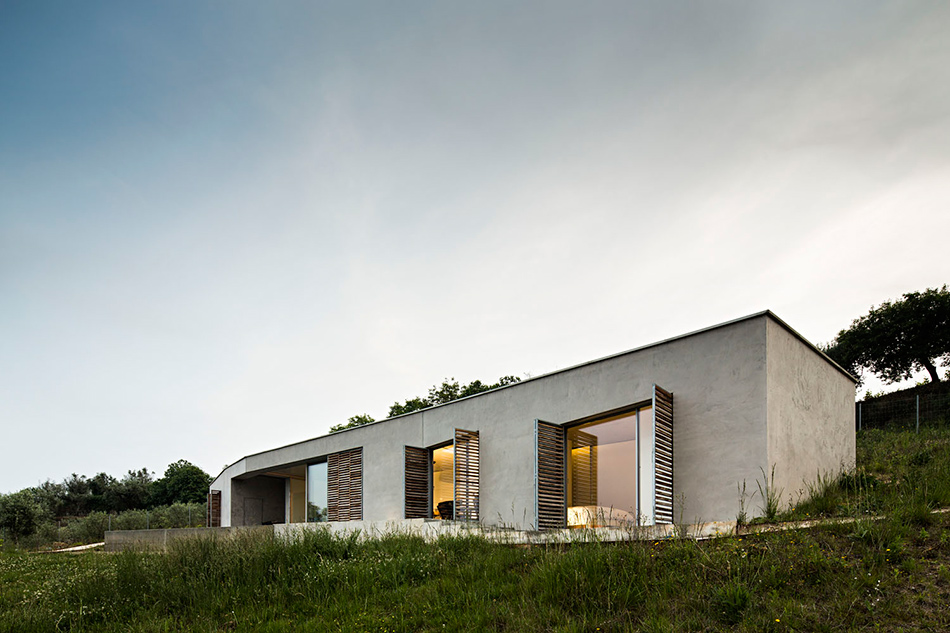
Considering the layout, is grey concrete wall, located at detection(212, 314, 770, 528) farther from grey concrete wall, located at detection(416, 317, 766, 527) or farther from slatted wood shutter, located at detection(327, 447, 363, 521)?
slatted wood shutter, located at detection(327, 447, 363, 521)

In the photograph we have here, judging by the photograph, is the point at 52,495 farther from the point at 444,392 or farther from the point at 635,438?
the point at 635,438

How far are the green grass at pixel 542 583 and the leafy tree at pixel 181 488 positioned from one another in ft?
143

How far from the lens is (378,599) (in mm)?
7121

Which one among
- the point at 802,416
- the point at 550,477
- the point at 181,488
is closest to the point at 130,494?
the point at 181,488

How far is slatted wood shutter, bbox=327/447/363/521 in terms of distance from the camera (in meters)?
17.9

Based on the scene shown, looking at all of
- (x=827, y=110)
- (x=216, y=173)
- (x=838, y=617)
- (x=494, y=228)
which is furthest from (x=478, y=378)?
(x=838, y=617)

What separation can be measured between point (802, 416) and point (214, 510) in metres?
24.8

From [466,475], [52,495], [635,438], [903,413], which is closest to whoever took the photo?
[635,438]

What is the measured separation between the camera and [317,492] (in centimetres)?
2012

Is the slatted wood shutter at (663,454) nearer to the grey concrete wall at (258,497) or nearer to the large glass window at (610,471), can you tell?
the large glass window at (610,471)

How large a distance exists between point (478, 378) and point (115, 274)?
962 inches

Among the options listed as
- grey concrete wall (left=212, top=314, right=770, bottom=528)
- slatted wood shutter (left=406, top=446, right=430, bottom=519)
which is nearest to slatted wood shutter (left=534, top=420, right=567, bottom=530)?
grey concrete wall (left=212, top=314, right=770, bottom=528)

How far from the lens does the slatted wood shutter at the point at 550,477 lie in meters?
11.7

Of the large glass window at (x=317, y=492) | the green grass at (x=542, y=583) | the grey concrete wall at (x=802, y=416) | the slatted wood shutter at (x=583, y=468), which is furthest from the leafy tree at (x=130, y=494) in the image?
the grey concrete wall at (x=802, y=416)
